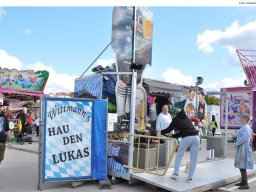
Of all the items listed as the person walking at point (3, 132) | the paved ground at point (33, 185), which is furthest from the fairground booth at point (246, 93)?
the person walking at point (3, 132)

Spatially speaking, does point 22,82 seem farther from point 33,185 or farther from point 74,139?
point 74,139

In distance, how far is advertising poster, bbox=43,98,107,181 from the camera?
6.82 meters

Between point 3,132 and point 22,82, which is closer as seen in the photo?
point 3,132

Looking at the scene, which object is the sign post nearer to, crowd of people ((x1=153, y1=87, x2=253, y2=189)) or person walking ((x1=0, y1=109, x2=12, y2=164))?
person walking ((x1=0, y1=109, x2=12, y2=164))

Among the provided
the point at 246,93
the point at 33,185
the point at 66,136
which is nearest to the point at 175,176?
the point at 66,136

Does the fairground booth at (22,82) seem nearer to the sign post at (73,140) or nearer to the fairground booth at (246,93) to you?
the fairground booth at (246,93)

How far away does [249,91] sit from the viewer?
1912 centimetres

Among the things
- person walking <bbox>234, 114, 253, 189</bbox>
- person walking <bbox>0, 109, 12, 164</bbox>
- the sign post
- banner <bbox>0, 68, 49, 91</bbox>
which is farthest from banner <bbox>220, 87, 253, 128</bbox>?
person walking <bbox>0, 109, 12, 164</bbox>

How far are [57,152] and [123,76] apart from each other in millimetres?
2774

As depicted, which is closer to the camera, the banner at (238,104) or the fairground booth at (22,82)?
the banner at (238,104)

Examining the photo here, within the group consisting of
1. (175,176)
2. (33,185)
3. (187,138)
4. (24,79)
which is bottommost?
(33,185)

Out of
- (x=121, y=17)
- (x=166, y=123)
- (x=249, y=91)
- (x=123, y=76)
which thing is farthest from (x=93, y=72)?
(x=249, y=91)

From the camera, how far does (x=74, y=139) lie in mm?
7062

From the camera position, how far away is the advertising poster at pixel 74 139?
6.82 m
